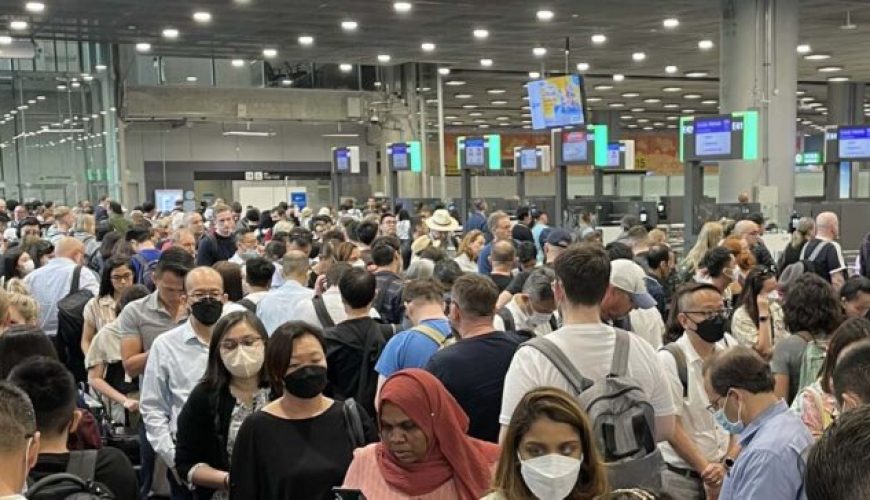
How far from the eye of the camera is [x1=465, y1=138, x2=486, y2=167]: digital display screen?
731 inches

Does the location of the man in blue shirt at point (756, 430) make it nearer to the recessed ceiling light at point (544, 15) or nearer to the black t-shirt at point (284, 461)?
the black t-shirt at point (284, 461)

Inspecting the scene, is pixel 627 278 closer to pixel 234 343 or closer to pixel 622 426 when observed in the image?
pixel 622 426

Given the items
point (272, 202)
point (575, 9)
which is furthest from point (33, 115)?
point (575, 9)

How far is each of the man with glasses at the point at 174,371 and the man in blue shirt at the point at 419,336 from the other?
857 mm

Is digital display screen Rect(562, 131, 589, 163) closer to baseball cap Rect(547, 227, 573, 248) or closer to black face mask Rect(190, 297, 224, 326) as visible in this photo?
baseball cap Rect(547, 227, 573, 248)

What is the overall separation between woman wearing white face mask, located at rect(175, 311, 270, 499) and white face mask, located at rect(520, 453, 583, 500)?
1.47 m

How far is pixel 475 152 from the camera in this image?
1870cm

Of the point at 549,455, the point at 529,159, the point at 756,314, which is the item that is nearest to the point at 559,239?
the point at 756,314

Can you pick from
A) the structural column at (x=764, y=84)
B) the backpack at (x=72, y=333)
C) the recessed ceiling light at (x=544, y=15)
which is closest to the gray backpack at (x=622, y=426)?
the backpack at (x=72, y=333)

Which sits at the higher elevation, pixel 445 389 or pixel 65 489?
pixel 445 389

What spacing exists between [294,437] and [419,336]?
4.33 ft

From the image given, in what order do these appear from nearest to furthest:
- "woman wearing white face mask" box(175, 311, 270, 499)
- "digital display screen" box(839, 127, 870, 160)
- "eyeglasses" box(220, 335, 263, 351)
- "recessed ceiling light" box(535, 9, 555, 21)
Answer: "woman wearing white face mask" box(175, 311, 270, 499) → "eyeglasses" box(220, 335, 263, 351) → "digital display screen" box(839, 127, 870, 160) → "recessed ceiling light" box(535, 9, 555, 21)

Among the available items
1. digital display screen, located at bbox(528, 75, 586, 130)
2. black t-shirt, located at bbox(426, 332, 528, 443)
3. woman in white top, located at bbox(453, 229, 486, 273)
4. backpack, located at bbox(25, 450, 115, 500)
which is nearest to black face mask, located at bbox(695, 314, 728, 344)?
black t-shirt, located at bbox(426, 332, 528, 443)

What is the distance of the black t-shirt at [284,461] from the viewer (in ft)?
10.2
